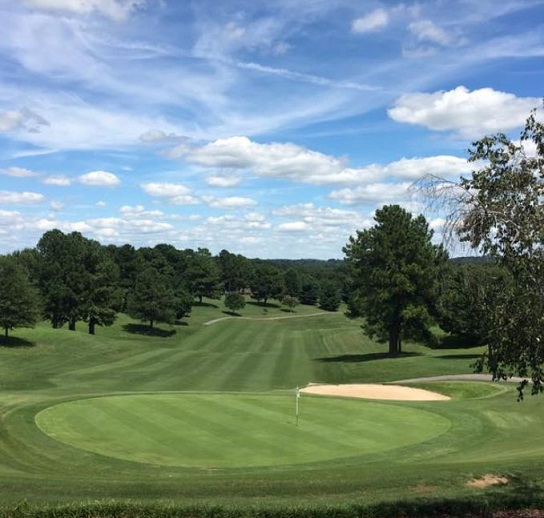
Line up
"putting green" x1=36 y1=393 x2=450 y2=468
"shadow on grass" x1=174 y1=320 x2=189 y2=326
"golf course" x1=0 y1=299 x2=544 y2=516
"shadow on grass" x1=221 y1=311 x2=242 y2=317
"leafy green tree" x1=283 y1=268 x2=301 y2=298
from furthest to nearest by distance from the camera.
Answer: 1. "leafy green tree" x1=283 y1=268 x2=301 y2=298
2. "shadow on grass" x1=221 y1=311 x2=242 y2=317
3. "shadow on grass" x1=174 y1=320 x2=189 y2=326
4. "putting green" x1=36 y1=393 x2=450 y2=468
5. "golf course" x1=0 y1=299 x2=544 y2=516

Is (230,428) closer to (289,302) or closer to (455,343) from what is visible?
(455,343)

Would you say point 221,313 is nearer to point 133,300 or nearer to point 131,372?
point 133,300

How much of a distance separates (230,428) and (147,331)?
7834 centimetres

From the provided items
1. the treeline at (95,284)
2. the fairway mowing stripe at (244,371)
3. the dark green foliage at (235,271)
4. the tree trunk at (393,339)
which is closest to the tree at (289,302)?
the treeline at (95,284)

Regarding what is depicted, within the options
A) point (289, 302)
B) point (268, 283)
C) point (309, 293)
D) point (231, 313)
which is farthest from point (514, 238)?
point (309, 293)

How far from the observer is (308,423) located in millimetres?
23094

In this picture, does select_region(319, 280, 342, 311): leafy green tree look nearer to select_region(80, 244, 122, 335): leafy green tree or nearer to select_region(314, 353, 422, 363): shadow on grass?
select_region(80, 244, 122, 335): leafy green tree

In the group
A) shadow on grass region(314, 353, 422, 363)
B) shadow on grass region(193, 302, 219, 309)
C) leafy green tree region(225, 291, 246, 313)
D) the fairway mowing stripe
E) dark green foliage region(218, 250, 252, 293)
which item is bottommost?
the fairway mowing stripe

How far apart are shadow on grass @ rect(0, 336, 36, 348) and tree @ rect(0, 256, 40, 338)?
65 cm

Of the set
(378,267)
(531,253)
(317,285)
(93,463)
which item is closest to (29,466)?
(93,463)

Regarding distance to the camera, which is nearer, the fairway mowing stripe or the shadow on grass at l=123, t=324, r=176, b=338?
the fairway mowing stripe

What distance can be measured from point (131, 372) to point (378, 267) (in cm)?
2232

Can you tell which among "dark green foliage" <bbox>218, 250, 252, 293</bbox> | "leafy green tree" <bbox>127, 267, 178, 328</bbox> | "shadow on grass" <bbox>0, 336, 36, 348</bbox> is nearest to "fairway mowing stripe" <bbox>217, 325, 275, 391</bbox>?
"shadow on grass" <bbox>0, 336, 36, 348</bbox>

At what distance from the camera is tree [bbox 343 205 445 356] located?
171 feet
